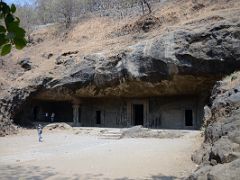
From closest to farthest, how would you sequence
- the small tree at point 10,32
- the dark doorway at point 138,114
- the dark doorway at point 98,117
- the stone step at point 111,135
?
1. the small tree at point 10,32
2. the stone step at point 111,135
3. the dark doorway at point 138,114
4. the dark doorway at point 98,117

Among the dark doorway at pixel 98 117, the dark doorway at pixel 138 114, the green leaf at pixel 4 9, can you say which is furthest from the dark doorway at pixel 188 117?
the green leaf at pixel 4 9

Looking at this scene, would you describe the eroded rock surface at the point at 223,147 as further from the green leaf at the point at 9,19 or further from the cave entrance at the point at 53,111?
the cave entrance at the point at 53,111

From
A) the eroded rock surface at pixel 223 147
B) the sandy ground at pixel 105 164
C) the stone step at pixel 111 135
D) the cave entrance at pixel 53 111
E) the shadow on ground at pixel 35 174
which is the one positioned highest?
the cave entrance at pixel 53 111

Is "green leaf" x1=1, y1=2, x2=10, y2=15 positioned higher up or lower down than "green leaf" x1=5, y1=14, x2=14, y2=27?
higher up

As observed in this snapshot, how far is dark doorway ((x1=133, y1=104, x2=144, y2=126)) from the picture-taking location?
80.1 ft

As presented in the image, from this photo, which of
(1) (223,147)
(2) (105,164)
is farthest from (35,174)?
(1) (223,147)

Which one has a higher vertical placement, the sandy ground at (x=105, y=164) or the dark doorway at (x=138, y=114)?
the dark doorway at (x=138, y=114)

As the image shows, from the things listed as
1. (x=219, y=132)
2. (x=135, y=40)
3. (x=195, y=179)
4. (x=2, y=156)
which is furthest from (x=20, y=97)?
(x=195, y=179)

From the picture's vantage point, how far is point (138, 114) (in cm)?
2553

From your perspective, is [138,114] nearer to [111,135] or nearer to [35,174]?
[111,135]

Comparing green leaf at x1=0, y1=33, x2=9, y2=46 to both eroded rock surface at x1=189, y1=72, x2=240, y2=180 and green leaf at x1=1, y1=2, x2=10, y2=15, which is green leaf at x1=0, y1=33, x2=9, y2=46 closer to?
green leaf at x1=1, y1=2, x2=10, y2=15

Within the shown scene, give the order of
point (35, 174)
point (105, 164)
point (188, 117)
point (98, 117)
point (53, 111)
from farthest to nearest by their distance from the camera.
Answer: point (53, 111), point (98, 117), point (188, 117), point (105, 164), point (35, 174)

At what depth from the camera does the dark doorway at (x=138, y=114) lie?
24408 millimetres

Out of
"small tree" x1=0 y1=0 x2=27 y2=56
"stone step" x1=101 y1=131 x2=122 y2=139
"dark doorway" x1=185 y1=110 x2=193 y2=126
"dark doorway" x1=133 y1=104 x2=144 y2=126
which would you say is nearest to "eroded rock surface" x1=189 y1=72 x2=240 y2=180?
"small tree" x1=0 y1=0 x2=27 y2=56
